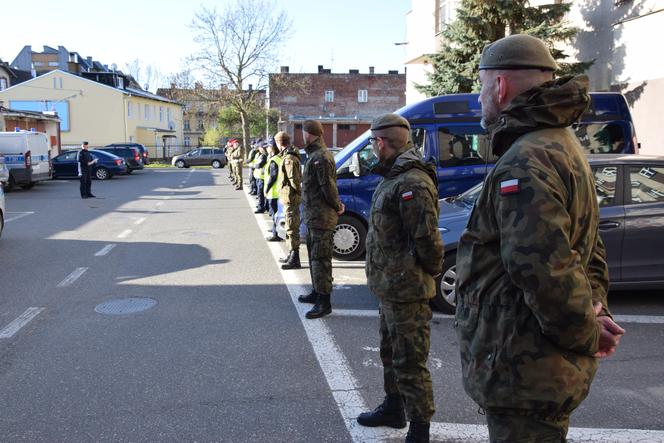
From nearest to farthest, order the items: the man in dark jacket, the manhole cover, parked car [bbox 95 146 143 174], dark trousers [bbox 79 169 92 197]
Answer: the manhole cover
the man in dark jacket
dark trousers [bbox 79 169 92 197]
parked car [bbox 95 146 143 174]

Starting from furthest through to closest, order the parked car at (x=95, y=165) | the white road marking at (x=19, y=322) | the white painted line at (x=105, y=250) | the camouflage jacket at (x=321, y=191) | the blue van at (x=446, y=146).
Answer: the parked car at (x=95, y=165)
the white painted line at (x=105, y=250)
the blue van at (x=446, y=146)
the camouflage jacket at (x=321, y=191)
the white road marking at (x=19, y=322)

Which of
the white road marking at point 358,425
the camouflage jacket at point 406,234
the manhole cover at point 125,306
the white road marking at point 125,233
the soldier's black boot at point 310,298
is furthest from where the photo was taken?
the white road marking at point 125,233

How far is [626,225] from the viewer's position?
20.2 ft

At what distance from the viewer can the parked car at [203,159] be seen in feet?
155

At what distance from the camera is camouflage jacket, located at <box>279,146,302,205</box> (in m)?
8.24

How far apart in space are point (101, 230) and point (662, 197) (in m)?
10.5

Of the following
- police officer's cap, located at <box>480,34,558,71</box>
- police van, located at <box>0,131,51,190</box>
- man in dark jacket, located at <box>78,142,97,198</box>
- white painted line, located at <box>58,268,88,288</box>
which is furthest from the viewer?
police van, located at <box>0,131,51,190</box>

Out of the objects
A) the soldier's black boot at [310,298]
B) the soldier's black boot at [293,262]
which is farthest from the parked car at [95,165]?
the soldier's black boot at [310,298]

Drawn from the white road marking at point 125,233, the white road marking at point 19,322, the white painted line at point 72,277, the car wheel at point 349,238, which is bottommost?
the white road marking at point 19,322

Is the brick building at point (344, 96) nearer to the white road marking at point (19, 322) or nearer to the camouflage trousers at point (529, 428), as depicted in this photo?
the white road marking at point (19, 322)

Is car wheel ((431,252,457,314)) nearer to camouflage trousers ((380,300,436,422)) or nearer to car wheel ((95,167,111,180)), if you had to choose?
camouflage trousers ((380,300,436,422))

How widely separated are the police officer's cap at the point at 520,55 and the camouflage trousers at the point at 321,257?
4.12 meters

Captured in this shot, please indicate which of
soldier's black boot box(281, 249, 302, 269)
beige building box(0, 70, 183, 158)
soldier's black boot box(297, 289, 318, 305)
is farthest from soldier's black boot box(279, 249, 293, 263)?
beige building box(0, 70, 183, 158)

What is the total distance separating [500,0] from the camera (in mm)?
14883
